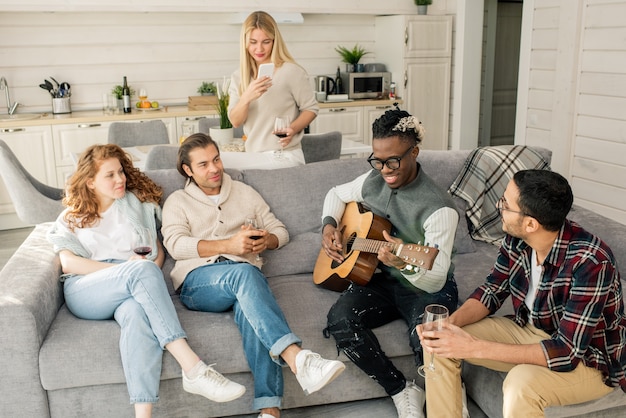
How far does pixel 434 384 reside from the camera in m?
2.22

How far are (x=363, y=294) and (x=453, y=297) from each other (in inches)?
13.3

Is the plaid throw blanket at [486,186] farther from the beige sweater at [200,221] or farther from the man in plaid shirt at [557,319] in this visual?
the man in plaid shirt at [557,319]

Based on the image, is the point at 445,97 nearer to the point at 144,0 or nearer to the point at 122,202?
the point at 144,0

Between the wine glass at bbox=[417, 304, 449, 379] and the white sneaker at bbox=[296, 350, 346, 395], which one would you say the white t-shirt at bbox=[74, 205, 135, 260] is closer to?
the white sneaker at bbox=[296, 350, 346, 395]

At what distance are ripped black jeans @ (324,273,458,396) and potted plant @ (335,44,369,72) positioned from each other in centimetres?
436

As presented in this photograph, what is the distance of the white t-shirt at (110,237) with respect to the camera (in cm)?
270

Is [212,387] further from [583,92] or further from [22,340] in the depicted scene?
[583,92]

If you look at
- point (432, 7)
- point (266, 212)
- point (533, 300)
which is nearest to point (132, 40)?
point (432, 7)

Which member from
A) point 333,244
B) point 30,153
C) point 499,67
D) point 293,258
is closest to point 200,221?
point 293,258

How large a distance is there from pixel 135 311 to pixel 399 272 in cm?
99

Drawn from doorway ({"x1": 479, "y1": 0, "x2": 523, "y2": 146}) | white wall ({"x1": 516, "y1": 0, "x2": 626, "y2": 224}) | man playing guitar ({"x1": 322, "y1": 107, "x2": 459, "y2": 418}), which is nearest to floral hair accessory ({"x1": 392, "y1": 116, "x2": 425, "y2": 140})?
man playing guitar ({"x1": 322, "y1": 107, "x2": 459, "y2": 418})

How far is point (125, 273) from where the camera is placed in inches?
96.0

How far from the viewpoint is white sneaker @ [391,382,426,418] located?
7.87 ft

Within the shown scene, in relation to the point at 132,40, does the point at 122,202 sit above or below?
below
